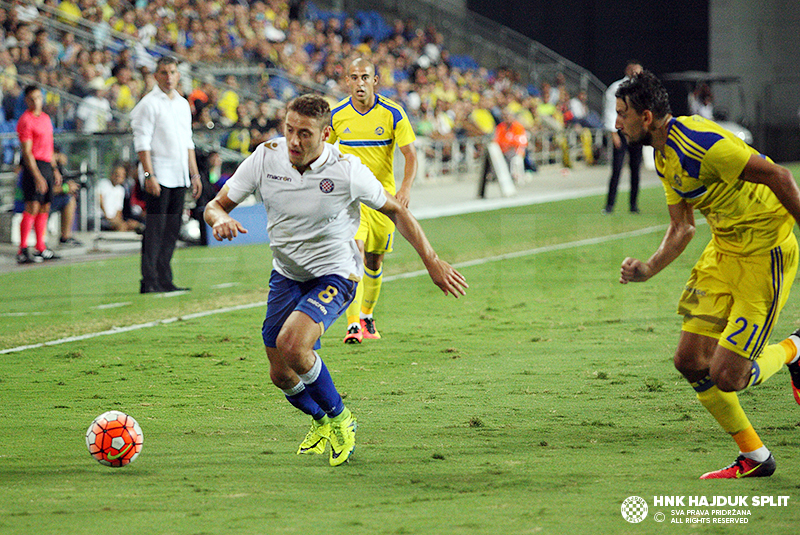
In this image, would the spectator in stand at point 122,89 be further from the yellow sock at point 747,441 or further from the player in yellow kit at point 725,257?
the yellow sock at point 747,441

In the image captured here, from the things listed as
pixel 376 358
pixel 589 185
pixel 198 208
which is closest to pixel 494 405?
pixel 376 358

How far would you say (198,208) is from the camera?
14570 millimetres

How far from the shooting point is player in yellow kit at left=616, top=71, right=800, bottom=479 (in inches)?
192

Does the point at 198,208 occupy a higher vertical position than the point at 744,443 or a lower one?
higher

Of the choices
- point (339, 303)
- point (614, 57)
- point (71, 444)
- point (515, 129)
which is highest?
point (614, 57)

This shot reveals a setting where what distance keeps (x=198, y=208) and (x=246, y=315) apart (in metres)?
4.73

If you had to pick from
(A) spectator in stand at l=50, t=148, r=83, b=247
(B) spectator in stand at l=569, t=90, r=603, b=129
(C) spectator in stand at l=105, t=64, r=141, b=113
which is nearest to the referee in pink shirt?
(A) spectator in stand at l=50, t=148, r=83, b=247

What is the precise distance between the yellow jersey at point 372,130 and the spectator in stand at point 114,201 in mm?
8462

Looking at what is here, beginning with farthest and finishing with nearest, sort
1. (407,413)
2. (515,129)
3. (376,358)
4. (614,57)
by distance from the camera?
1. (614,57)
2. (515,129)
3. (376,358)
4. (407,413)

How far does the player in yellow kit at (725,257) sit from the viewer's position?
488 centimetres

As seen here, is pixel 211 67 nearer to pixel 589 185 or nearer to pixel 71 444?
pixel 589 185

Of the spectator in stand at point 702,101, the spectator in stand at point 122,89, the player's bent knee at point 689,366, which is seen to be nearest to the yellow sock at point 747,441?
the player's bent knee at point 689,366

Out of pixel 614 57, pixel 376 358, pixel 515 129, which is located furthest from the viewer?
pixel 614 57

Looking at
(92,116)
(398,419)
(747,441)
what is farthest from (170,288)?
(747,441)
